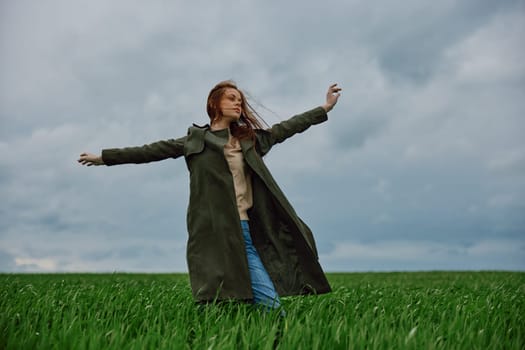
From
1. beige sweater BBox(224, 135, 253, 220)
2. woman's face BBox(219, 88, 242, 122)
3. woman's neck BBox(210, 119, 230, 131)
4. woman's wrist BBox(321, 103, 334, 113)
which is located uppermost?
woman's wrist BBox(321, 103, 334, 113)

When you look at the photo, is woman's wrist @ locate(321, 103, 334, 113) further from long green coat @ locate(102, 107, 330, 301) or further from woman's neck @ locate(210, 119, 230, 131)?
woman's neck @ locate(210, 119, 230, 131)

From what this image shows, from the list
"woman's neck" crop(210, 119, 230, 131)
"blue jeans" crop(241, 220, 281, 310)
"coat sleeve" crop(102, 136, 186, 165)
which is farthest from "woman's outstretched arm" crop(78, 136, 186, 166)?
"blue jeans" crop(241, 220, 281, 310)

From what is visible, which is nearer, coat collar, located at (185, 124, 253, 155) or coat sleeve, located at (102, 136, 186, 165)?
coat collar, located at (185, 124, 253, 155)

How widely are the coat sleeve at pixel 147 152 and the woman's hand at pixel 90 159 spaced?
66mm

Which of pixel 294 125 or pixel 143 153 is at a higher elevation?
pixel 294 125

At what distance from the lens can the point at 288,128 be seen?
536 centimetres

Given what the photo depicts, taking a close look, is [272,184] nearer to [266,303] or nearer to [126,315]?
[266,303]

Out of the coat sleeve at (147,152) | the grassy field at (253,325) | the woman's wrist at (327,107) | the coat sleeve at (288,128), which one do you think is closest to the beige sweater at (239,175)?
the coat sleeve at (288,128)

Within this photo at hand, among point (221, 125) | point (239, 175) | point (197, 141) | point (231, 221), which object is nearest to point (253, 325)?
point (231, 221)

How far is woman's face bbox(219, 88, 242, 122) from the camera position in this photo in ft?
16.9

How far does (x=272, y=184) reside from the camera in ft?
16.5

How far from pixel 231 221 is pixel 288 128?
1193 mm

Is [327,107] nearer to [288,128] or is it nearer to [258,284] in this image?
[288,128]

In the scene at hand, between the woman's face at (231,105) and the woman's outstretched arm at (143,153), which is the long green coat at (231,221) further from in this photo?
the woman's face at (231,105)
